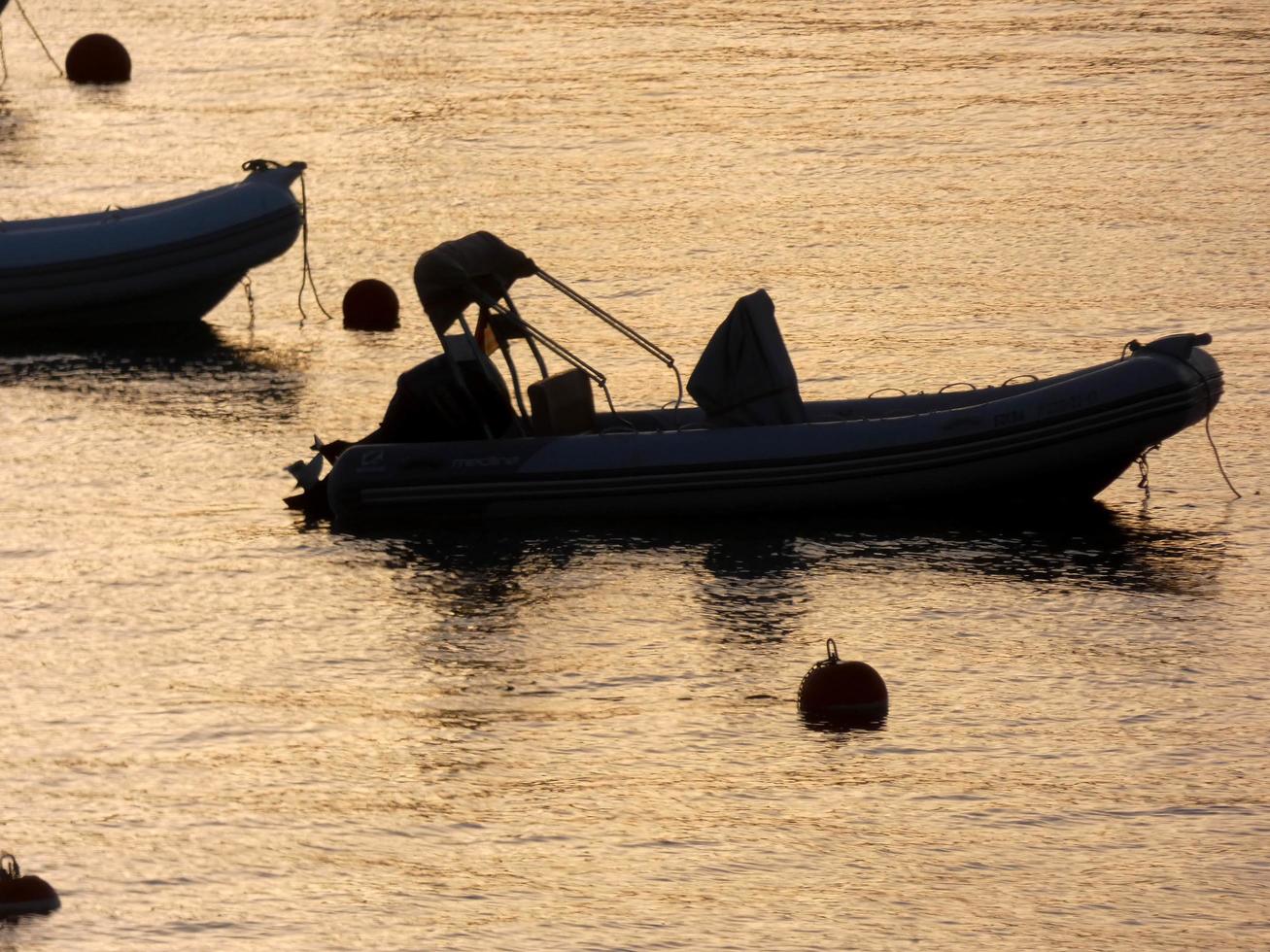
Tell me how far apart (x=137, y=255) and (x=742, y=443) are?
22.2ft

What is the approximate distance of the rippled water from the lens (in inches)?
407

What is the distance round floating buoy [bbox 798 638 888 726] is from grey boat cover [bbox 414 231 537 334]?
4.59 m

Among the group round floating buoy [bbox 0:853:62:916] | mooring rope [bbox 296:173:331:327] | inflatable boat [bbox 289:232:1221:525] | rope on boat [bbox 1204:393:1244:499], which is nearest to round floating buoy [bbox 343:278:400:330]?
mooring rope [bbox 296:173:331:327]

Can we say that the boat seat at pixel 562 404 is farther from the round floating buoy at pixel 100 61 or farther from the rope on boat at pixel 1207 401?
the round floating buoy at pixel 100 61

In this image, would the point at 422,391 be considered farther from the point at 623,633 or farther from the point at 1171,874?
the point at 1171,874

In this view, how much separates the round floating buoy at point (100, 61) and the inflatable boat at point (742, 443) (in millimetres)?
16351

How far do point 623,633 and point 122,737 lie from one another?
9.35ft

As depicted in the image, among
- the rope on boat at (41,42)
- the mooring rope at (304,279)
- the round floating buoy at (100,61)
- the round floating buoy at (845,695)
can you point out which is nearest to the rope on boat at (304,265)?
the mooring rope at (304,279)

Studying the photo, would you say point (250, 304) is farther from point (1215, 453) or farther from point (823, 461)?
point (1215, 453)

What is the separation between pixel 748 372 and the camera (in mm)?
15406

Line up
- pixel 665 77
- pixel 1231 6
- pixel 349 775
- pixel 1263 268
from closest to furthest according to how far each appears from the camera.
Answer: pixel 349 775 → pixel 1263 268 → pixel 665 77 → pixel 1231 6

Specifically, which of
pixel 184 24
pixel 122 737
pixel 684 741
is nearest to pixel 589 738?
pixel 684 741

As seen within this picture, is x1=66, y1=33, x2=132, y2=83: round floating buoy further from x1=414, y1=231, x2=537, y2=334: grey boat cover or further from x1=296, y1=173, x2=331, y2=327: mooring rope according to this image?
x1=414, y1=231, x2=537, y2=334: grey boat cover

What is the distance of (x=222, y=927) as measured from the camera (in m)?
9.87
